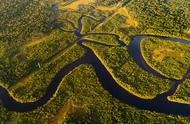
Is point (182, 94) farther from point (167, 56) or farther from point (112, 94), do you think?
point (112, 94)

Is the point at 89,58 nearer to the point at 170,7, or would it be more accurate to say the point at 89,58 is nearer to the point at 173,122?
the point at 173,122

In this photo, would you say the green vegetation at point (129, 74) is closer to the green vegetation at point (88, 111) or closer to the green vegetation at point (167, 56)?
the green vegetation at point (167, 56)

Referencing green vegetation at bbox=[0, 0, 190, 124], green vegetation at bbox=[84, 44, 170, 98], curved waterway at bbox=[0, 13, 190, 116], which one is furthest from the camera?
green vegetation at bbox=[84, 44, 170, 98]

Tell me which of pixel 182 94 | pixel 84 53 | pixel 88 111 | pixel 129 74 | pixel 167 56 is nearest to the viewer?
pixel 88 111

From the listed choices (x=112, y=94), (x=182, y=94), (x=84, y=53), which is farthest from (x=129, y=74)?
(x=84, y=53)

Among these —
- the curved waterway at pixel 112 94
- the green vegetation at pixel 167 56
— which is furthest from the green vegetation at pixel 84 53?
the curved waterway at pixel 112 94

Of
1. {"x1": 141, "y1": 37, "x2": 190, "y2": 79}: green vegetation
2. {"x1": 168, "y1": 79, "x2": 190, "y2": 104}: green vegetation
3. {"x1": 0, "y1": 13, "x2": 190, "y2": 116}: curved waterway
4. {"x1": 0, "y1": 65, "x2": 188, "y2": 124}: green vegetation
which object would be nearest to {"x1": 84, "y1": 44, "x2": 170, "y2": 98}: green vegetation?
{"x1": 0, "y1": 13, "x2": 190, "y2": 116}: curved waterway

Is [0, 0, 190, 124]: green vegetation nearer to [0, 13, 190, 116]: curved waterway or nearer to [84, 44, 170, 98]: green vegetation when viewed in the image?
[84, 44, 170, 98]: green vegetation

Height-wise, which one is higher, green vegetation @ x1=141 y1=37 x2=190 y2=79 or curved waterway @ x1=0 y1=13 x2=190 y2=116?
green vegetation @ x1=141 y1=37 x2=190 y2=79

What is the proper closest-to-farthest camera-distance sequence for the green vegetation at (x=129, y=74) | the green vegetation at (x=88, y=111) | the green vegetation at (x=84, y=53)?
the green vegetation at (x=88, y=111)
the green vegetation at (x=84, y=53)
the green vegetation at (x=129, y=74)
